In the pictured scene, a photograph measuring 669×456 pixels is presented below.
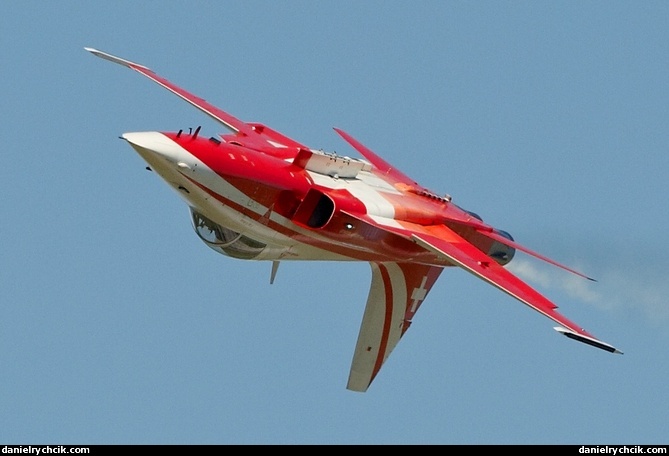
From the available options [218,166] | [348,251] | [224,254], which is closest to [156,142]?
[218,166]

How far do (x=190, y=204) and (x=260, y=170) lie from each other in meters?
1.62

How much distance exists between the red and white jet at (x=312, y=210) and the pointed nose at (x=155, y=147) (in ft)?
0.08

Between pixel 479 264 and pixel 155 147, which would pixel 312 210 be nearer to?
pixel 479 264

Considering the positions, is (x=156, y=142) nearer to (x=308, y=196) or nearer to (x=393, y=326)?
(x=308, y=196)

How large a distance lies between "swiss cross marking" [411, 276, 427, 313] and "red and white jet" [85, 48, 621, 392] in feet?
2.51

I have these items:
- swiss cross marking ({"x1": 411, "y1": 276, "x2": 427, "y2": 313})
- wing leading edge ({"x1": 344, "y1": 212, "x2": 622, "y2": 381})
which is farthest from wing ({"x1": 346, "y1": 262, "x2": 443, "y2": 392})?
wing leading edge ({"x1": 344, "y1": 212, "x2": 622, "y2": 381})

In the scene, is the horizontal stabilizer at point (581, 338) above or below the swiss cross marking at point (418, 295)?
below

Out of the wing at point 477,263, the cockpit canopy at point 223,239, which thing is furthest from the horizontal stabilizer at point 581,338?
the cockpit canopy at point 223,239

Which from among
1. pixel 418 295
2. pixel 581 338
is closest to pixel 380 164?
pixel 418 295

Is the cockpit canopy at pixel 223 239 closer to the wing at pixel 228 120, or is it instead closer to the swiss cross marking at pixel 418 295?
the wing at pixel 228 120

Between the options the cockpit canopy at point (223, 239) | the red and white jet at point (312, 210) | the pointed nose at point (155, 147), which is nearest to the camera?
the pointed nose at point (155, 147)

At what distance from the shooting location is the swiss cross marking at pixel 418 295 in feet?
128

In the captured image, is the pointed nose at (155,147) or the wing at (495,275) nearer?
the pointed nose at (155,147)

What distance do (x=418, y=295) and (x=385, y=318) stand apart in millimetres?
1046
